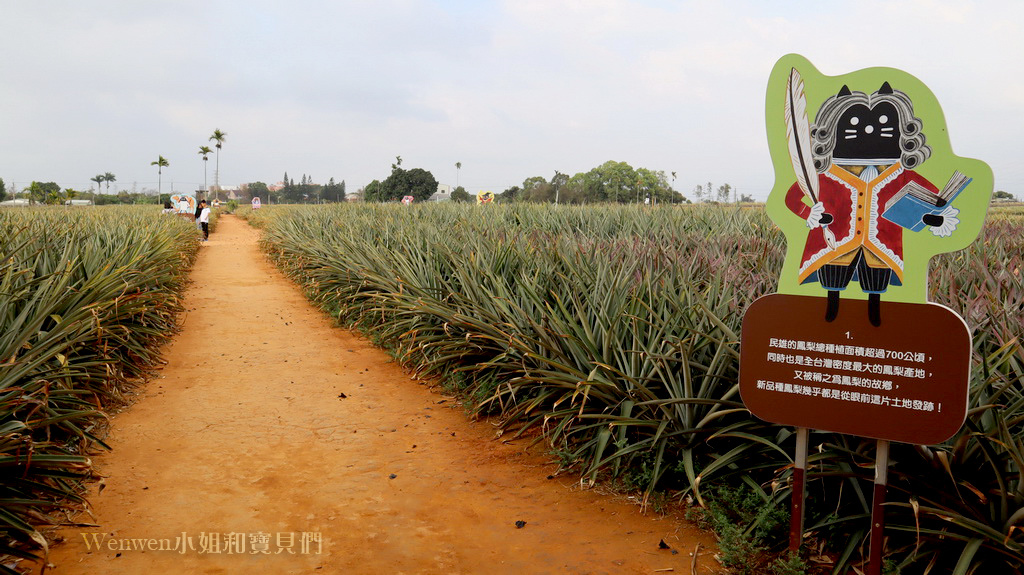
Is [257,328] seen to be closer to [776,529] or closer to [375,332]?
[375,332]

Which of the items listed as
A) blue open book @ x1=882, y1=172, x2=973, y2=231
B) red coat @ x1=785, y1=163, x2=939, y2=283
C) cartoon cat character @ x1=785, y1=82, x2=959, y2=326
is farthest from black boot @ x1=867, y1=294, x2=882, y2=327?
blue open book @ x1=882, y1=172, x2=973, y2=231

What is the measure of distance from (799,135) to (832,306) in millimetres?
772

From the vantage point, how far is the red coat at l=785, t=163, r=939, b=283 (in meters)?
2.67

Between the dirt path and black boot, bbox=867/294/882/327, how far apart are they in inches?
52.3

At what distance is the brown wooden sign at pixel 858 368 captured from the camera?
98.8 inches

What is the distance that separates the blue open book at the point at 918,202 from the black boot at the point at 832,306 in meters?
0.38

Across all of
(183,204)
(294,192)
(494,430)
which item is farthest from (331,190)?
(494,430)

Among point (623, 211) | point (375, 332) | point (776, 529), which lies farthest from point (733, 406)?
point (623, 211)

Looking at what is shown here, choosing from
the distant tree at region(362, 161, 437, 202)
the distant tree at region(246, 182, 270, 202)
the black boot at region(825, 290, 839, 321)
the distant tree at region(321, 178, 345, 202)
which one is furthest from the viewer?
the distant tree at region(246, 182, 270, 202)

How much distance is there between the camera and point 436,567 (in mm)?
3105

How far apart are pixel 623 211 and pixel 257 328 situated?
21.8ft

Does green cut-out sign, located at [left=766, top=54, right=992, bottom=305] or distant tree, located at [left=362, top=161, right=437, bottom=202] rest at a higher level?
distant tree, located at [left=362, top=161, right=437, bottom=202]

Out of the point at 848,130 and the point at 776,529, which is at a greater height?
the point at 848,130

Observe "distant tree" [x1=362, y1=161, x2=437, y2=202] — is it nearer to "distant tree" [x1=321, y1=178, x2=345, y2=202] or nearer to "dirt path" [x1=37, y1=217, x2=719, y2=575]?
"distant tree" [x1=321, y1=178, x2=345, y2=202]
